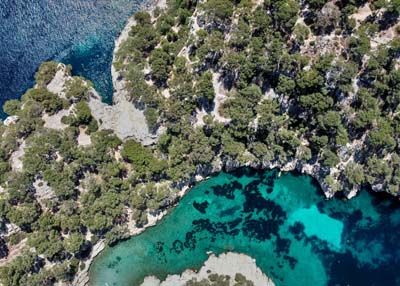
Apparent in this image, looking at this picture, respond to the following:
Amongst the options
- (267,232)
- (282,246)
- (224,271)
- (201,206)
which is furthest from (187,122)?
(282,246)

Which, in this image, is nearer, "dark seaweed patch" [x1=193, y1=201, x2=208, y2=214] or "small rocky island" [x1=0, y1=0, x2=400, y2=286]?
"small rocky island" [x1=0, y1=0, x2=400, y2=286]

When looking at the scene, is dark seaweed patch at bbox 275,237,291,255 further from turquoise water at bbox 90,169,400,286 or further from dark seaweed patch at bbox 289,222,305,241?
dark seaweed patch at bbox 289,222,305,241

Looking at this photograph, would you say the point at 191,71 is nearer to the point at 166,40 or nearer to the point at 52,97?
the point at 166,40

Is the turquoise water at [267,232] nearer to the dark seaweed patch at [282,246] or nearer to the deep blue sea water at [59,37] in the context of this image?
the dark seaweed patch at [282,246]

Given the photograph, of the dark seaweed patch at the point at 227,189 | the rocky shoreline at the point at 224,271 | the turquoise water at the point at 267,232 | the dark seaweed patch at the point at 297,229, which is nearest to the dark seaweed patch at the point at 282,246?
the turquoise water at the point at 267,232

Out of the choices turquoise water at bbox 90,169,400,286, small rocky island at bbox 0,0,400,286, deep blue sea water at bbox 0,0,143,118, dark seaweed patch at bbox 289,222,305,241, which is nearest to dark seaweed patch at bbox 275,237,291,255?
turquoise water at bbox 90,169,400,286

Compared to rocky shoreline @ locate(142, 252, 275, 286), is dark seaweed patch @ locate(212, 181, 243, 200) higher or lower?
higher

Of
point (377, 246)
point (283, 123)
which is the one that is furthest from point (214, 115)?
point (377, 246)
